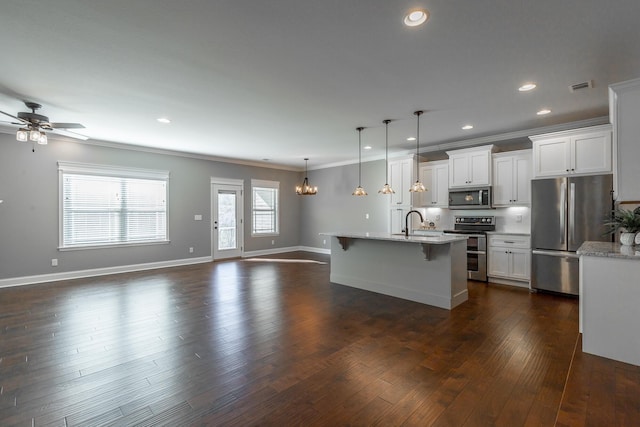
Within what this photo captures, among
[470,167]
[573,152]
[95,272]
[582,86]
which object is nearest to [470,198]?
[470,167]

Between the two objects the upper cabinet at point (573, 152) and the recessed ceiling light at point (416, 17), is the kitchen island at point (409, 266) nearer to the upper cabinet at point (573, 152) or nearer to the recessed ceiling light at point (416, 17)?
the upper cabinet at point (573, 152)

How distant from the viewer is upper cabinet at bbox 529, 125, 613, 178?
427cm

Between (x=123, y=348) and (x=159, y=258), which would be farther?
(x=159, y=258)

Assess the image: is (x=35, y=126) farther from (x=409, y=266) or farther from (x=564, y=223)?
(x=564, y=223)

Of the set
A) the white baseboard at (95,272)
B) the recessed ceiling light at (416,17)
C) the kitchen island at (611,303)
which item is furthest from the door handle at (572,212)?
the white baseboard at (95,272)

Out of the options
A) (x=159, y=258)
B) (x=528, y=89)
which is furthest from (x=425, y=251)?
(x=159, y=258)

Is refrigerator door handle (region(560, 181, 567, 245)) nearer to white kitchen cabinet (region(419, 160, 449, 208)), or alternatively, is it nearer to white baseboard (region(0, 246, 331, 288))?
white kitchen cabinet (region(419, 160, 449, 208))

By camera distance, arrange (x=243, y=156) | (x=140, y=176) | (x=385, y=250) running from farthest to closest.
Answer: (x=243, y=156) < (x=140, y=176) < (x=385, y=250)

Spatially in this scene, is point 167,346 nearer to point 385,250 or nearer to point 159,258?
point 385,250

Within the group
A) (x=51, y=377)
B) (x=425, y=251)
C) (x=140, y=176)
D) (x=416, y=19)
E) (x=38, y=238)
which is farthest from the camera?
(x=140, y=176)

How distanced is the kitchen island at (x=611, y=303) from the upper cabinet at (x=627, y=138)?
69 centimetres

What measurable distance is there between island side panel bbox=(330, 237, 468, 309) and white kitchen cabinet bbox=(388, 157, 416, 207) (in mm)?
2125

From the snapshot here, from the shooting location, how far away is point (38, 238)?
5398mm

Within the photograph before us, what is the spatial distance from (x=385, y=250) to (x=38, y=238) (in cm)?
625
